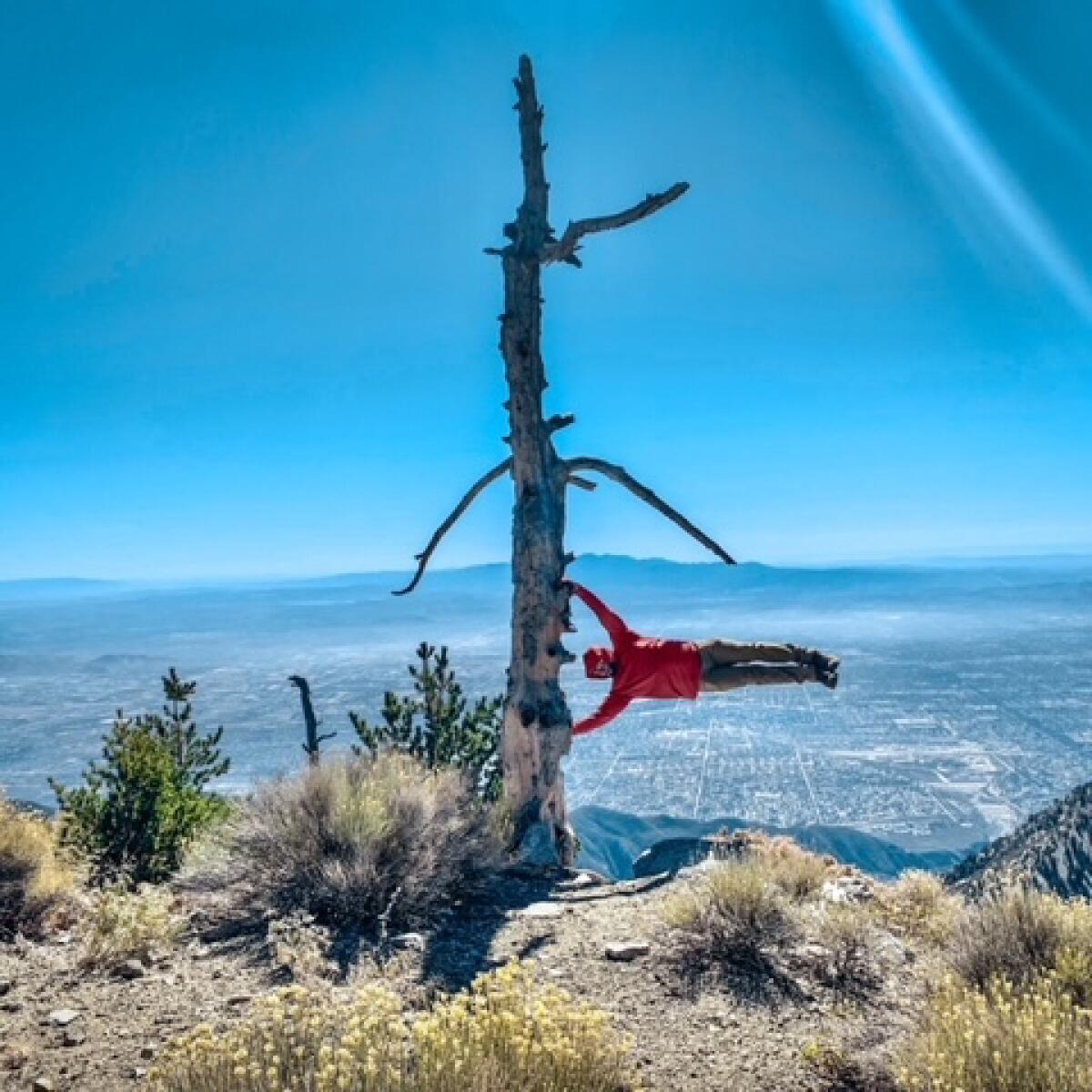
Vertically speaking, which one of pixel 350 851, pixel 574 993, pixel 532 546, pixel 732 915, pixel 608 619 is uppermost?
pixel 532 546

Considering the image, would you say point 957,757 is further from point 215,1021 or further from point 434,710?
point 215,1021

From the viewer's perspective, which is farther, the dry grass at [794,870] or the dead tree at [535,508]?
the dead tree at [535,508]

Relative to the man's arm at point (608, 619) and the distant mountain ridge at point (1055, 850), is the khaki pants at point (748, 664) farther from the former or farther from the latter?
the distant mountain ridge at point (1055, 850)

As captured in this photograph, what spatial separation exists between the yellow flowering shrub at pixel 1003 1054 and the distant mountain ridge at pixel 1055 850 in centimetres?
1379

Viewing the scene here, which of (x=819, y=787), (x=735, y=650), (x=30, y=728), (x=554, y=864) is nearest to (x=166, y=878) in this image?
(x=554, y=864)

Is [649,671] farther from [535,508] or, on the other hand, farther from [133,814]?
[133,814]

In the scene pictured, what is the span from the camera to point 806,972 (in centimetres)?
596

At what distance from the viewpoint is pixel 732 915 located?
20.8 ft

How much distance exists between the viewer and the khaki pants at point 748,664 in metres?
8.87

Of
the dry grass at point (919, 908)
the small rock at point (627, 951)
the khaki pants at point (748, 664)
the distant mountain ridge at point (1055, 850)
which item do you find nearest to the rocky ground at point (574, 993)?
the small rock at point (627, 951)

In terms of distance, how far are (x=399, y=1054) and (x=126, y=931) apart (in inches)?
130

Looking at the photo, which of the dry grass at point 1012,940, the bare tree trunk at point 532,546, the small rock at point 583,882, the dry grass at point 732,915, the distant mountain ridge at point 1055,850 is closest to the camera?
the dry grass at point 1012,940

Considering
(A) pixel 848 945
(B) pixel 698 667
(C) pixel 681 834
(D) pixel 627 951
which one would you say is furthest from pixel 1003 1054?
(C) pixel 681 834

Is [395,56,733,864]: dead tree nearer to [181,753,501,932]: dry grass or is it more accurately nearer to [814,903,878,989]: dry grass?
[181,753,501,932]: dry grass
